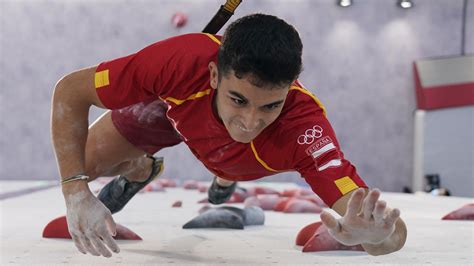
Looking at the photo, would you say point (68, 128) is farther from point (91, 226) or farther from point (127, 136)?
point (127, 136)

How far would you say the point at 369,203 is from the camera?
1.16 metres

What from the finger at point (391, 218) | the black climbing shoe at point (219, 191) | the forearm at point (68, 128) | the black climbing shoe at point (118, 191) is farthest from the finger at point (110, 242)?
the black climbing shoe at point (219, 191)

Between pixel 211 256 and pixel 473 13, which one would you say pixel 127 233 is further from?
pixel 473 13

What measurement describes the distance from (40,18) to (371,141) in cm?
401

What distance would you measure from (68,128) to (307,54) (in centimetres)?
584

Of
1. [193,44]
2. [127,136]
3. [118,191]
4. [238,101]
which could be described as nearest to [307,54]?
[118,191]

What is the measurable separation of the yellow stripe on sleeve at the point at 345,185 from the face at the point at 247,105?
0.68 feet

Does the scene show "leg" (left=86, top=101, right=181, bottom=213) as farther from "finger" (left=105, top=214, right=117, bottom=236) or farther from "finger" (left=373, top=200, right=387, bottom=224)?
"finger" (left=373, top=200, right=387, bottom=224)

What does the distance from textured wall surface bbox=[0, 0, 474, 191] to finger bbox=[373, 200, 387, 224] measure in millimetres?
6050

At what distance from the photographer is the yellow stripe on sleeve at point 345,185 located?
143 centimetres

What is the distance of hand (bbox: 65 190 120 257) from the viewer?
1.44 meters

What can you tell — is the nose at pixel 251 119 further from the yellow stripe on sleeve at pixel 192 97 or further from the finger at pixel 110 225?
the finger at pixel 110 225

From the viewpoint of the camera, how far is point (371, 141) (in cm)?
729

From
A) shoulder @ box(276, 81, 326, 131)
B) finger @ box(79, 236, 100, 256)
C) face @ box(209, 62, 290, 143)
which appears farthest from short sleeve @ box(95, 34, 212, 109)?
finger @ box(79, 236, 100, 256)
